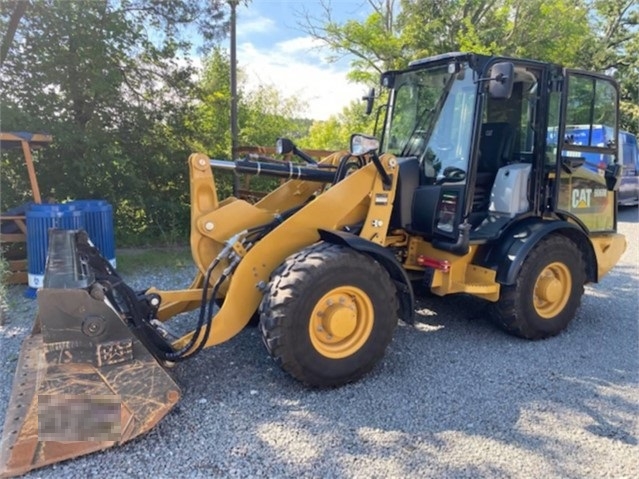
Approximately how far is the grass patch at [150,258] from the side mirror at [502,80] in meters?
4.88

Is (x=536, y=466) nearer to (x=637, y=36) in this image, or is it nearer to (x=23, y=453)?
(x=23, y=453)

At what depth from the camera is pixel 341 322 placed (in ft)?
10.7

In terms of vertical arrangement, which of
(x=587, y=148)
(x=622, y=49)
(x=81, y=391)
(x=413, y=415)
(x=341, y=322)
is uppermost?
(x=622, y=49)

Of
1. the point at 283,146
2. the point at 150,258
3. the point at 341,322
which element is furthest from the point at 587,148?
the point at 150,258

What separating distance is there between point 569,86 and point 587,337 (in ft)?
7.21

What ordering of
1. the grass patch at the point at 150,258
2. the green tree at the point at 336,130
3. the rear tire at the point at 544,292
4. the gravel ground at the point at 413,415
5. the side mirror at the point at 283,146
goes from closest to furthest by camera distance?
the gravel ground at the point at 413,415 < the side mirror at the point at 283,146 < the rear tire at the point at 544,292 < the grass patch at the point at 150,258 < the green tree at the point at 336,130

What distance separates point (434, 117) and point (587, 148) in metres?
1.47

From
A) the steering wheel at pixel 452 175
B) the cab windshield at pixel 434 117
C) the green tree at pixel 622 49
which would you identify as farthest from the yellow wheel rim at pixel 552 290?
the green tree at pixel 622 49

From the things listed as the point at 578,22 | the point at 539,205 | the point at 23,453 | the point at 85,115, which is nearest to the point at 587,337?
the point at 539,205

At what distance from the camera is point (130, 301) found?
313 centimetres

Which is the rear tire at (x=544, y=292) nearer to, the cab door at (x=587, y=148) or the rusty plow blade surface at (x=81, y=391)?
the cab door at (x=587, y=148)

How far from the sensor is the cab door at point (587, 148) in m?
4.31

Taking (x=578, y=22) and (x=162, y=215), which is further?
(x=578, y=22)

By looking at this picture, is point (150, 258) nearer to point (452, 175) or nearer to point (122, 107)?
point (122, 107)
